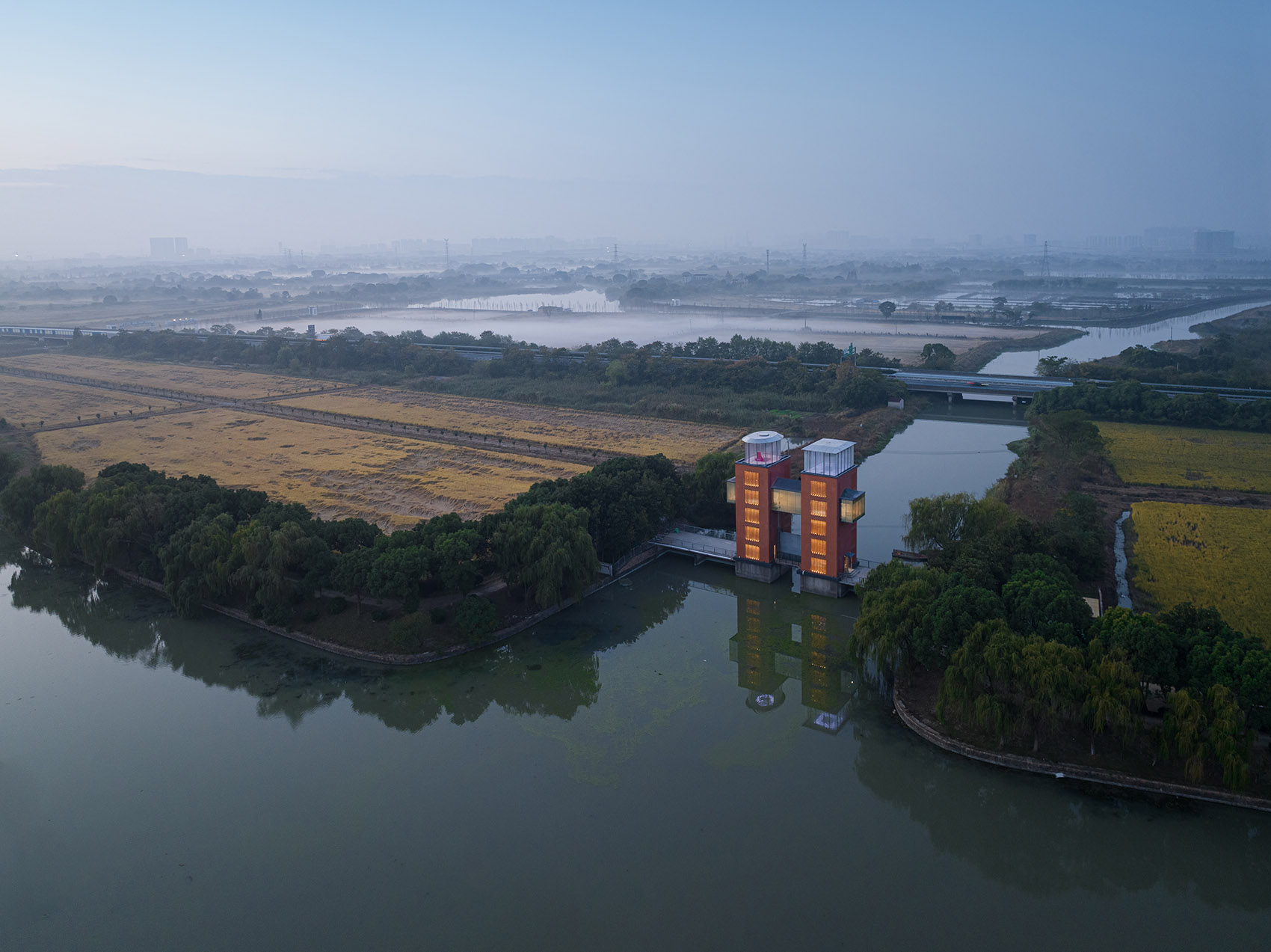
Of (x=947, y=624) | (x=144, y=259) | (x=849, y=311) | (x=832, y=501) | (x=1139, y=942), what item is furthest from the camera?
(x=144, y=259)

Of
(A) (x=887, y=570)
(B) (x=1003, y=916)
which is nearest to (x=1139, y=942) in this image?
(B) (x=1003, y=916)

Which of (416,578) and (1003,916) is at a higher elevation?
(416,578)

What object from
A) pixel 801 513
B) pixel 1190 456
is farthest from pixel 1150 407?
pixel 801 513

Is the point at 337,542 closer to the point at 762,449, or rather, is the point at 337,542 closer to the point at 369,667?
the point at 369,667

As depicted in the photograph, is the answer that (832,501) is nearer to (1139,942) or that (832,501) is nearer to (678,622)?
(678,622)

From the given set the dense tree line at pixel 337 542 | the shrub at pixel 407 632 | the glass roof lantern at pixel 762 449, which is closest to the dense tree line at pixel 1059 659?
the glass roof lantern at pixel 762 449
